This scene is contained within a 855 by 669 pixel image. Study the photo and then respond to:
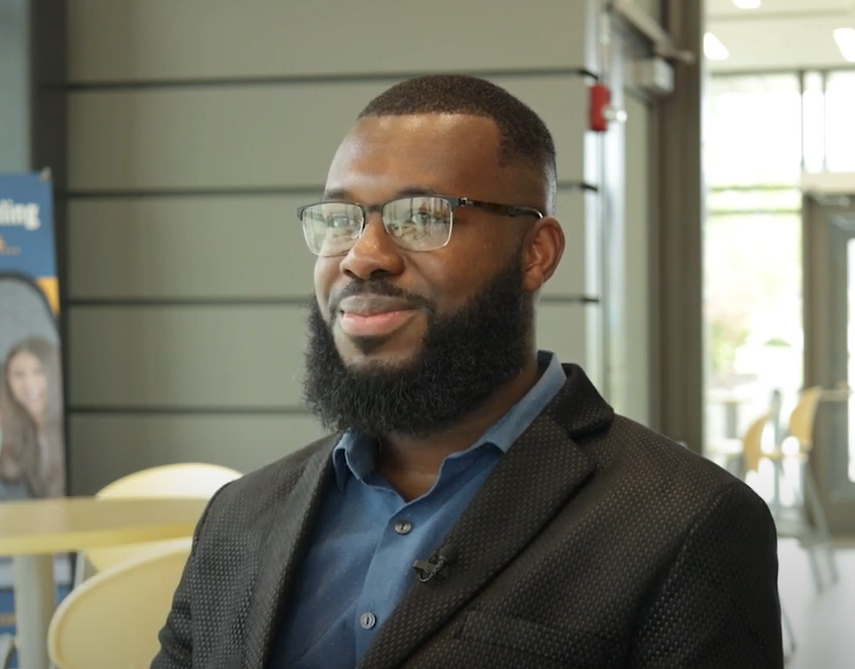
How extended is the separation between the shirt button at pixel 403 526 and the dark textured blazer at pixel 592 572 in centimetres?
4

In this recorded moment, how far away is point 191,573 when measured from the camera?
154 centimetres

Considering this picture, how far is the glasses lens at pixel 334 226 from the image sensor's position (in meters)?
1.43

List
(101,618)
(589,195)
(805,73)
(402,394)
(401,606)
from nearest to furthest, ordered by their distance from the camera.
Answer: (401,606) < (402,394) < (101,618) < (589,195) < (805,73)

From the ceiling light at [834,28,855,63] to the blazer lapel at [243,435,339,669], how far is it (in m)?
7.50

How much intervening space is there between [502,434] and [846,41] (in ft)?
25.9

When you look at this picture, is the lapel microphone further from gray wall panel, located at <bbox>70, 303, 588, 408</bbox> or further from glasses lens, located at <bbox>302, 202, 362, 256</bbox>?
gray wall panel, located at <bbox>70, 303, 588, 408</bbox>

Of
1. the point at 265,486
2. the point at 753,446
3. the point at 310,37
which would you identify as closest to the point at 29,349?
the point at 310,37

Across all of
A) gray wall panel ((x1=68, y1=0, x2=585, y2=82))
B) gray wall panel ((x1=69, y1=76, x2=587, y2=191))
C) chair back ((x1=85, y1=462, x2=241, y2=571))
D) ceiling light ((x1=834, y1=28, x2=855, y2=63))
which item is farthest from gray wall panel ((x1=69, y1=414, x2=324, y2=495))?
ceiling light ((x1=834, y1=28, x2=855, y2=63))

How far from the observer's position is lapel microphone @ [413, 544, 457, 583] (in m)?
1.29

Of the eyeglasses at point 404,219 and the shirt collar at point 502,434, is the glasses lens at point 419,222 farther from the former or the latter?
the shirt collar at point 502,434

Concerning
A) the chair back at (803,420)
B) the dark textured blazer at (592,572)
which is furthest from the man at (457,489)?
the chair back at (803,420)

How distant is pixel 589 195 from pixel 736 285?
6200mm

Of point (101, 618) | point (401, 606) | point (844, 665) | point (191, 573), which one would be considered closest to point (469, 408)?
point (401, 606)

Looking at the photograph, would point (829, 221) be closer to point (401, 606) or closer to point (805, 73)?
point (805, 73)
